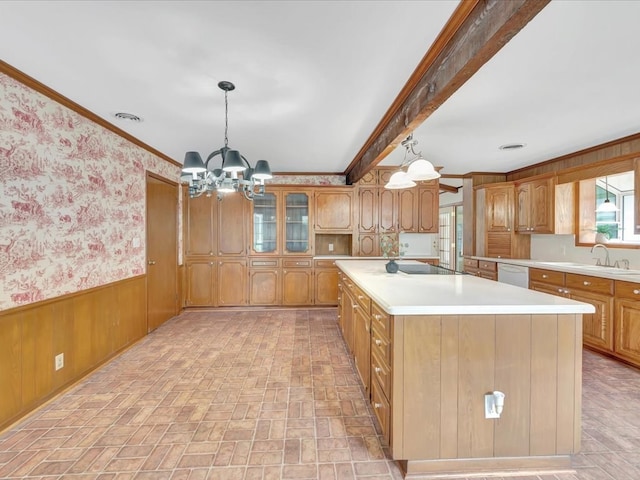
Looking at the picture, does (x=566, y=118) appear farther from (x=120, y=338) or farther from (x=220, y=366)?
(x=120, y=338)

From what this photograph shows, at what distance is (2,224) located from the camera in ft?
6.71

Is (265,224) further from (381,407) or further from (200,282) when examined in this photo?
(381,407)

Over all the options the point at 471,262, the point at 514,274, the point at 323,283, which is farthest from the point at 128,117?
the point at 471,262

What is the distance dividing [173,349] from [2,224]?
202 cm

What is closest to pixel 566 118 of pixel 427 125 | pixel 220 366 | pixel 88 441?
pixel 427 125

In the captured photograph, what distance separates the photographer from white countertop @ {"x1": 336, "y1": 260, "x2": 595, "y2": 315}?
64.8 inches

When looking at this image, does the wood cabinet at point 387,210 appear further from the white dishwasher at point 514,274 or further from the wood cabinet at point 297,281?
the white dishwasher at point 514,274

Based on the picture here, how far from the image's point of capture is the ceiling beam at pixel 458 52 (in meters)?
1.30

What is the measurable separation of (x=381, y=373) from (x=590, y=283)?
3.04m

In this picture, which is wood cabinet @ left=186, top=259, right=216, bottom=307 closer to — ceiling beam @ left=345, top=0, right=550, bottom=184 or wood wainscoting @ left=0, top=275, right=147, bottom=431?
wood wainscoting @ left=0, top=275, right=147, bottom=431

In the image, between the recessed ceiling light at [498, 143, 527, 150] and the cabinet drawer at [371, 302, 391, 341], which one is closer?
the cabinet drawer at [371, 302, 391, 341]

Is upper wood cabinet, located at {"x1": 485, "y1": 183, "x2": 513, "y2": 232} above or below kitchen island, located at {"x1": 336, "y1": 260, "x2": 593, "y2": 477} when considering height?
above

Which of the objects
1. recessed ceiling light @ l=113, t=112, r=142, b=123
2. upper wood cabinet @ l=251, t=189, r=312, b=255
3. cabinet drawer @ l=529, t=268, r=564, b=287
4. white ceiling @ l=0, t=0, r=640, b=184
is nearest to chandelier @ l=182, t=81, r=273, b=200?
white ceiling @ l=0, t=0, r=640, b=184

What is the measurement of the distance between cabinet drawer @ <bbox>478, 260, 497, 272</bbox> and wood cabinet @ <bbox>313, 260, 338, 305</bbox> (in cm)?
253
